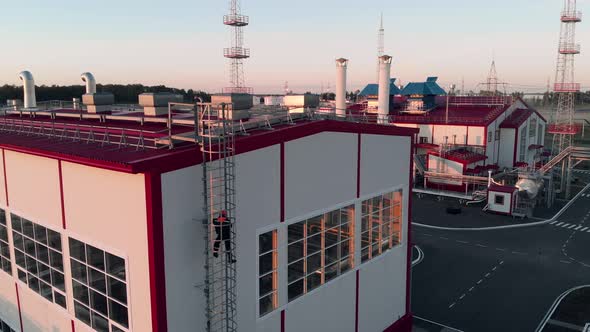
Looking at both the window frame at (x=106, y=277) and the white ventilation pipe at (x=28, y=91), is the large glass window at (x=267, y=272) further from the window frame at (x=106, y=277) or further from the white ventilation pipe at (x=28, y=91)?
the white ventilation pipe at (x=28, y=91)

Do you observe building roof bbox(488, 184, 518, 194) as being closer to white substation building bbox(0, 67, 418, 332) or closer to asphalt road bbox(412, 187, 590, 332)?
asphalt road bbox(412, 187, 590, 332)

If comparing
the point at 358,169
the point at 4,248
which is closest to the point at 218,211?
the point at 358,169

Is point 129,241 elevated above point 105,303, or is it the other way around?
point 129,241

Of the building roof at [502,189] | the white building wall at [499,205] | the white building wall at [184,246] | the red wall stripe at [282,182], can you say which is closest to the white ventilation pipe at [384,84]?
the red wall stripe at [282,182]

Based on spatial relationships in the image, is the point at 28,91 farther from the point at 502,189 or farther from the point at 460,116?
the point at 460,116

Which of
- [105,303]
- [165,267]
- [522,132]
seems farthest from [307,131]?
[522,132]

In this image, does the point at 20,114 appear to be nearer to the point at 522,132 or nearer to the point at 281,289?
the point at 281,289

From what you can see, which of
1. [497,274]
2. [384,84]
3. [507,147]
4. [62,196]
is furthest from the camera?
[507,147]
